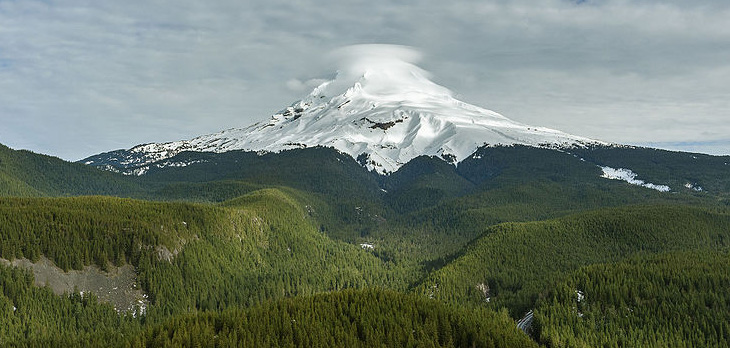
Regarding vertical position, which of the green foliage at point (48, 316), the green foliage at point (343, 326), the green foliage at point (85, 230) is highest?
the green foliage at point (85, 230)

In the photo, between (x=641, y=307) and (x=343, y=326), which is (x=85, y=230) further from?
(x=641, y=307)

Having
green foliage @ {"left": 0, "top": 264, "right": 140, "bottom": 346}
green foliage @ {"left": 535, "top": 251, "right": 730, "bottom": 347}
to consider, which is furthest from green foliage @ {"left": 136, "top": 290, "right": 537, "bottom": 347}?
green foliage @ {"left": 0, "top": 264, "right": 140, "bottom": 346}

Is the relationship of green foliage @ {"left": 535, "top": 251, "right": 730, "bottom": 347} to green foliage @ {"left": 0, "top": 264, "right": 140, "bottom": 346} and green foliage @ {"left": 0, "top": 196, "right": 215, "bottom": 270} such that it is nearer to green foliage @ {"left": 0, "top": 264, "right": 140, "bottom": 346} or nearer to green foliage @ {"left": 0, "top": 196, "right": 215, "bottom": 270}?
green foliage @ {"left": 0, "top": 264, "right": 140, "bottom": 346}

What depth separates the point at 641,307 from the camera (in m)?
125

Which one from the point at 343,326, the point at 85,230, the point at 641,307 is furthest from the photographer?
the point at 85,230

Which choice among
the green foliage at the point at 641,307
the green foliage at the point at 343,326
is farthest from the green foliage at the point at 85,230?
the green foliage at the point at 641,307

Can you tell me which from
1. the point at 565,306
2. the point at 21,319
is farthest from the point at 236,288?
the point at 565,306

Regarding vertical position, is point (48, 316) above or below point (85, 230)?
below

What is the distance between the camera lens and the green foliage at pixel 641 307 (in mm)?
111750

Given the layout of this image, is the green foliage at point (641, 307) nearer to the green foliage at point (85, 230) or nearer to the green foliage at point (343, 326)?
the green foliage at point (343, 326)

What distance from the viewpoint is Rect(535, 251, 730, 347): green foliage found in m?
112

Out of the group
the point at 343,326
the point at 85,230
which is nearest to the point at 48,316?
the point at 85,230

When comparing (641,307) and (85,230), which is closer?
(641,307)

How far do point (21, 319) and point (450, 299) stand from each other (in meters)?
121
